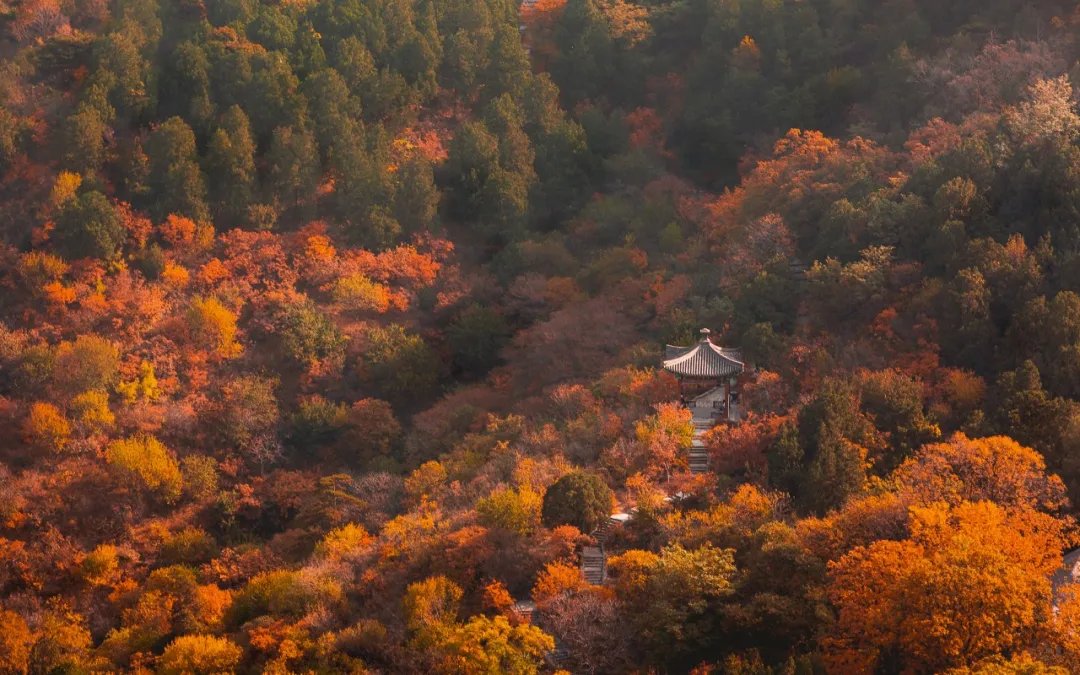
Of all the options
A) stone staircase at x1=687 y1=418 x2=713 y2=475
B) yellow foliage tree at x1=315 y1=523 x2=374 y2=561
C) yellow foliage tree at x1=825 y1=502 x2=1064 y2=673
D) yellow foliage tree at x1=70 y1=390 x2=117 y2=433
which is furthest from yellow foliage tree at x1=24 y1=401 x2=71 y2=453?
yellow foliage tree at x1=825 y1=502 x2=1064 y2=673

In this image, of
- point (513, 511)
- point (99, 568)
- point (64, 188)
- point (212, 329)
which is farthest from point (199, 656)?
point (64, 188)

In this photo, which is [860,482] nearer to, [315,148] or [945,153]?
[945,153]

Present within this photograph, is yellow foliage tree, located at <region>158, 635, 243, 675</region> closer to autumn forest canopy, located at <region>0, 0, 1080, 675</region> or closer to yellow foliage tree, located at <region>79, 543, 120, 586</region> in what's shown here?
autumn forest canopy, located at <region>0, 0, 1080, 675</region>

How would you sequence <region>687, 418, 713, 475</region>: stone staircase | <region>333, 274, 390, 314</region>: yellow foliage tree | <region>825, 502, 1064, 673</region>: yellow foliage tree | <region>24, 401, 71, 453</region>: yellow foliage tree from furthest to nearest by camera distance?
<region>333, 274, 390, 314</region>: yellow foliage tree < <region>24, 401, 71, 453</region>: yellow foliage tree < <region>687, 418, 713, 475</region>: stone staircase < <region>825, 502, 1064, 673</region>: yellow foliage tree

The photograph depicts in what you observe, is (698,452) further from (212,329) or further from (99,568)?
(212,329)

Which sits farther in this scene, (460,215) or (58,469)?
(460,215)

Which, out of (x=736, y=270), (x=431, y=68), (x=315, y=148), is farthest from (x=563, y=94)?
(x=736, y=270)

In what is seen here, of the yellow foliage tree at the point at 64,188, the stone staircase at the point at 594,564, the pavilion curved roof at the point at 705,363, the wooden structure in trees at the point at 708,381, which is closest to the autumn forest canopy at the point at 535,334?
the stone staircase at the point at 594,564
